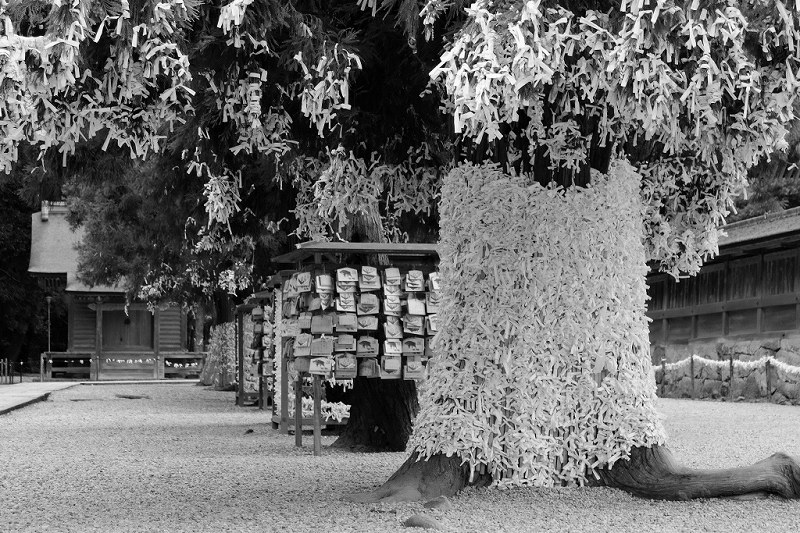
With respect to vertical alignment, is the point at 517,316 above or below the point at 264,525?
above

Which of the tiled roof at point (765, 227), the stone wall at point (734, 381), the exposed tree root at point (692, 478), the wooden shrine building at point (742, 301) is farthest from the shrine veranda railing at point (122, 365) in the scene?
the exposed tree root at point (692, 478)

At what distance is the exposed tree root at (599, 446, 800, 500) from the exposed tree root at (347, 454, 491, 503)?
108 cm

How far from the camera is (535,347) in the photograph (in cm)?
841

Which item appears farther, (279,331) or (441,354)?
(279,331)

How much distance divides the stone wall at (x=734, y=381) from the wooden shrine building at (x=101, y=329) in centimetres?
2388

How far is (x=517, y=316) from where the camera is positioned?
8422mm

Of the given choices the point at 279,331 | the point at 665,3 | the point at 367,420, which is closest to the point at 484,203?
the point at 665,3

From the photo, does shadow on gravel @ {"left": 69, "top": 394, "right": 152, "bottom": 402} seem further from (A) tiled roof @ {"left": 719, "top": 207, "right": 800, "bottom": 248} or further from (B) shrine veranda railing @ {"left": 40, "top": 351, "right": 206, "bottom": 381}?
(A) tiled roof @ {"left": 719, "top": 207, "right": 800, "bottom": 248}

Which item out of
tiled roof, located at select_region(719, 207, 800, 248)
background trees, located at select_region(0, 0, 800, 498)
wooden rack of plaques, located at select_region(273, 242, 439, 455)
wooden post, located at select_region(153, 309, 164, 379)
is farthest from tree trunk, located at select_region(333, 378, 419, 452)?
wooden post, located at select_region(153, 309, 164, 379)

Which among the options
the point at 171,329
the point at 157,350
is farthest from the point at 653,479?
the point at 171,329

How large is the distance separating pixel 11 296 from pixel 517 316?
45.0 meters

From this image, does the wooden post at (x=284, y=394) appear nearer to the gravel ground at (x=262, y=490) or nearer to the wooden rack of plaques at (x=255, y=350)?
the gravel ground at (x=262, y=490)

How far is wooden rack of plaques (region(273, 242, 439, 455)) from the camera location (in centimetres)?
1145

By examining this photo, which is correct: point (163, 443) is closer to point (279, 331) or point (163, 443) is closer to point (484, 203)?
point (279, 331)
